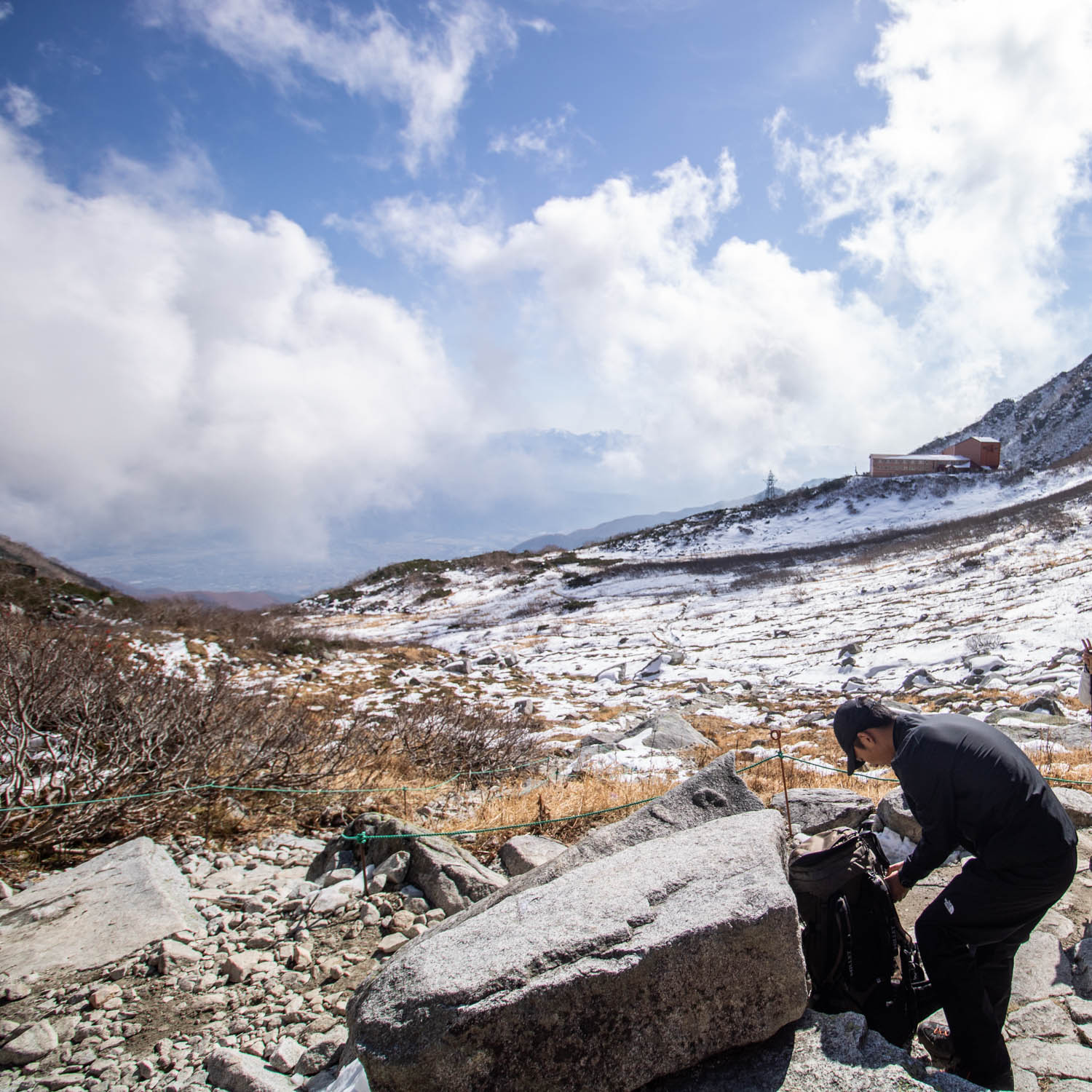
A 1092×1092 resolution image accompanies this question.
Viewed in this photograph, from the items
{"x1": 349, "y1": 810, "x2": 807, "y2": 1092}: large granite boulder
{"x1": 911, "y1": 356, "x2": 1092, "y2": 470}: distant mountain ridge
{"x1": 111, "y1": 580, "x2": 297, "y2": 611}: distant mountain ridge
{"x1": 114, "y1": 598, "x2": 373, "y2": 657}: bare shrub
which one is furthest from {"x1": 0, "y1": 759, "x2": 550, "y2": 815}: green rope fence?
{"x1": 911, "y1": 356, "x2": 1092, "y2": 470}: distant mountain ridge

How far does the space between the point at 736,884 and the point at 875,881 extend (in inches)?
33.2

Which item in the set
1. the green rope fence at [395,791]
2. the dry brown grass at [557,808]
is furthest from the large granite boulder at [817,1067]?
the dry brown grass at [557,808]

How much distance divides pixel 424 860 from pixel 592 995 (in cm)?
252

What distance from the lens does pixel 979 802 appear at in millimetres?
2742

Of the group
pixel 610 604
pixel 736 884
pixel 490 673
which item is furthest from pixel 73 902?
pixel 610 604

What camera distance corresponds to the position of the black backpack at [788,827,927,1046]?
2.81 meters

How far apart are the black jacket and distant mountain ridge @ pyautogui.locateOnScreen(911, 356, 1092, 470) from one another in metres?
70.0

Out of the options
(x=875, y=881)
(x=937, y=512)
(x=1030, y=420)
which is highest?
(x=1030, y=420)

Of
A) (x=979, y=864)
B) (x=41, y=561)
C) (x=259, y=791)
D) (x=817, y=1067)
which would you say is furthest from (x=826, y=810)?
(x=41, y=561)

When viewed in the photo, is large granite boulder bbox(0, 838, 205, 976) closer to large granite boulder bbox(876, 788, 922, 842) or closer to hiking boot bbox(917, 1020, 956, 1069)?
hiking boot bbox(917, 1020, 956, 1069)

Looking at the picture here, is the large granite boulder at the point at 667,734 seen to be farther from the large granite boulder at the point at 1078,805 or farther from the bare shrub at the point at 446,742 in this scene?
the large granite boulder at the point at 1078,805

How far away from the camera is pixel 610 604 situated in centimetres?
3169

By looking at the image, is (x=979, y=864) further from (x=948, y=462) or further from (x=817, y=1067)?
(x=948, y=462)

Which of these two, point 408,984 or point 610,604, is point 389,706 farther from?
point 610,604
